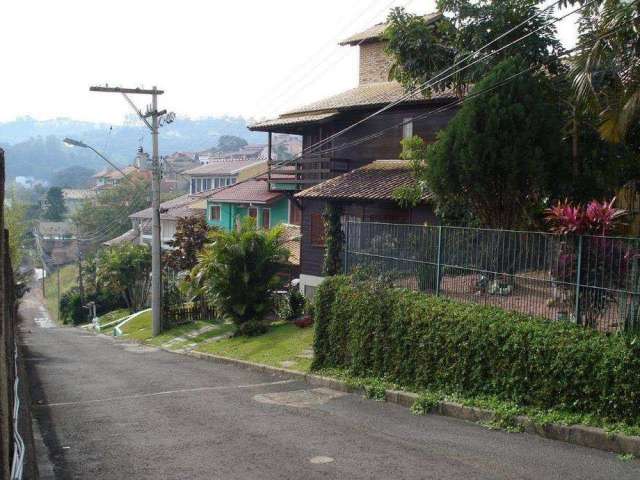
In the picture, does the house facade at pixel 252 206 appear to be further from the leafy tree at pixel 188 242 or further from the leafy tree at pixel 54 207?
the leafy tree at pixel 54 207

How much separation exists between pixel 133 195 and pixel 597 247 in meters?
80.6

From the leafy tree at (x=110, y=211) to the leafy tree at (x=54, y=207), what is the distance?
21.7 metres

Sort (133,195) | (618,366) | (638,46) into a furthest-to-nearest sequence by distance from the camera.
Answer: (133,195) → (638,46) → (618,366)

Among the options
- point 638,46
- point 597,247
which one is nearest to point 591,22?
point 638,46

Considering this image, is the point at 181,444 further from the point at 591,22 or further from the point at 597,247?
the point at 591,22

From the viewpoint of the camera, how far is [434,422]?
11219 millimetres

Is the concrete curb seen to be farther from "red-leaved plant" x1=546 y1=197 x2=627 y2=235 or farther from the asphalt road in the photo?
"red-leaved plant" x1=546 y1=197 x2=627 y2=235

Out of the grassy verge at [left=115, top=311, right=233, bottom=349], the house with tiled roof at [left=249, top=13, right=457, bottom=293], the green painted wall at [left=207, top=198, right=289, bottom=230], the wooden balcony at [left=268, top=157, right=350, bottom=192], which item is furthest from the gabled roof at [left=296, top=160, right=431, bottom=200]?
the green painted wall at [left=207, top=198, right=289, bottom=230]

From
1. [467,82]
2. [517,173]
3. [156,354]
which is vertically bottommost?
[156,354]

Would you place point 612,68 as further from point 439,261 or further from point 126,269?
point 126,269

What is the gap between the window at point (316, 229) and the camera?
2961cm

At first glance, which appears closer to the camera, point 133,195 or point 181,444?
point 181,444

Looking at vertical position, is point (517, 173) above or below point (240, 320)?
above

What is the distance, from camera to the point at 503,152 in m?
14.5
